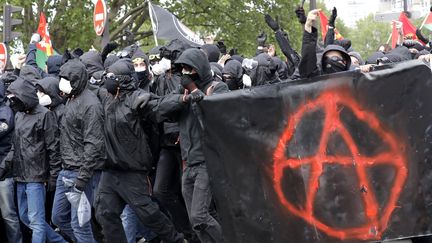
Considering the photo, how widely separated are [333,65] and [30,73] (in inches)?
191

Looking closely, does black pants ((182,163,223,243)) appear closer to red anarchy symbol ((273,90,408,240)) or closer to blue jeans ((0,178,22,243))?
red anarchy symbol ((273,90,408,240))

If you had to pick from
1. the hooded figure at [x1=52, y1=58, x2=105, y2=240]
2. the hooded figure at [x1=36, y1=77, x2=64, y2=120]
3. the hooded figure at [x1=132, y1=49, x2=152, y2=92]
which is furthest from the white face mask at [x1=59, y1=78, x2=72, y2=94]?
the hooded figure at [x1=132, y1=49, x2=152, y2=92]

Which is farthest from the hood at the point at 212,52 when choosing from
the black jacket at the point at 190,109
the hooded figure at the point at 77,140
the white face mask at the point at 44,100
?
the black jacket at the point at 190,109

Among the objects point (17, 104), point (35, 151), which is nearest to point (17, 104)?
point (17, 104)

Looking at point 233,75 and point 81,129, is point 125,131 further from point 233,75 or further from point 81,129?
point 233,75

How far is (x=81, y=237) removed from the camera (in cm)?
841

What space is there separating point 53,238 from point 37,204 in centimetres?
47

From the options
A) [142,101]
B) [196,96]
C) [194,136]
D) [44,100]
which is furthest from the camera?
[44,100]

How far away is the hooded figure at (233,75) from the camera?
1015 centimetres

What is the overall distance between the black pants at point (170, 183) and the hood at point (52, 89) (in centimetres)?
148

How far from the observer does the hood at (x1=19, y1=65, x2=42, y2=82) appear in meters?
10.4

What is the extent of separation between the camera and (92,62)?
1023cm

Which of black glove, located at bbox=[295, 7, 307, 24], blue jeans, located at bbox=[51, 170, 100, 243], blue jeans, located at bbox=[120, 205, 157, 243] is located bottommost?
blue jeans, located at bbox=[120, 205, 157, 243]

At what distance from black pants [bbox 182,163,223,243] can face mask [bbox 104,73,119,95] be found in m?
1.26
